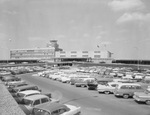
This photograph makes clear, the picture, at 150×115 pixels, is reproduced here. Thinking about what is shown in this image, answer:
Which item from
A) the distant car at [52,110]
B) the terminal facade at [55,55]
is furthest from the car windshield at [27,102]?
the terminal facade at [55,55]

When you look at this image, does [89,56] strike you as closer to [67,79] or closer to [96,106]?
[67,79]

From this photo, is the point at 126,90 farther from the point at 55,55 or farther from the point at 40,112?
the point at 55,55

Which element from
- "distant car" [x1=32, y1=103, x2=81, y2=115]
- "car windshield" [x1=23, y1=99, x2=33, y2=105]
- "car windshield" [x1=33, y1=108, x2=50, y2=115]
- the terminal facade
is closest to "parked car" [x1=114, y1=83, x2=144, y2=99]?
"distant car" [x1=32, y1=103, x2=81, y2=115]

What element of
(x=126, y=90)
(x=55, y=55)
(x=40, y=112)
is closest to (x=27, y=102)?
(x=40, y=112)

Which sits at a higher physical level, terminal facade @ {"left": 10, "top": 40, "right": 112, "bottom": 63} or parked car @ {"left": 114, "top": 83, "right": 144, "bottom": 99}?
terminal facade @ {"left": 10, "top": 40, "right": 112, "bottom": 63}

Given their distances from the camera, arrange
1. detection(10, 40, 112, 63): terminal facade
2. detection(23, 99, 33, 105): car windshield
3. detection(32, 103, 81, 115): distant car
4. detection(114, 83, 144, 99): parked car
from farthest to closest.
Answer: detection(10, 40, 112, 63): terminal facade
detection(114, 83, 144, 99): parked car
detection(23, 99, 33, 105): car windshield
detection(32, 103, 81, 115): distant car

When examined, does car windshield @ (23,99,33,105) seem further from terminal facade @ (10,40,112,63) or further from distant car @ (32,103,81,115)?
terminal facade @ (10,40,112,63)

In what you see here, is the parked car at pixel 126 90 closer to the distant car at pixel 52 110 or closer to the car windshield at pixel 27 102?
the distant car at pixel 52 110

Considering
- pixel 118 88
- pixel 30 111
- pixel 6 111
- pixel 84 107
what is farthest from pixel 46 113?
pixel 118 88
